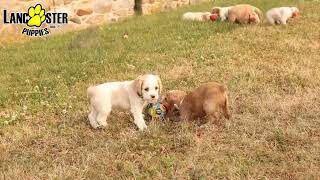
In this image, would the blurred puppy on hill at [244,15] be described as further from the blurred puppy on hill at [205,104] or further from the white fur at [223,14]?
the blurred puppy on hill at [205,104]

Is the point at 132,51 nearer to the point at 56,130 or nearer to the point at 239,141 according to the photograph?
the point at 56,130

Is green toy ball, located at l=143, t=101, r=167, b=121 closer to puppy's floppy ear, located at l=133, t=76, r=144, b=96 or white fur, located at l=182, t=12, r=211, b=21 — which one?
puppy's floppy ear, located at l=133, t=76, r=144, b=96

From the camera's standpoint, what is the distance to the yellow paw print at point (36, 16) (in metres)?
11.9

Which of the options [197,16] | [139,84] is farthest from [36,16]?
[139,84]

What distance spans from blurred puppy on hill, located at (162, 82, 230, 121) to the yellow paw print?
6363 mm

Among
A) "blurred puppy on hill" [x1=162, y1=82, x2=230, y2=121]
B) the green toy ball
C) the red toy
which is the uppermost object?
the red toy

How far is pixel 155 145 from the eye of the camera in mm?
5914

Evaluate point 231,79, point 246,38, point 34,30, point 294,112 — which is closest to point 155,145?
point 294,112

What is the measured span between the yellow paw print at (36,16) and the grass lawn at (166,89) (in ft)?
1.98

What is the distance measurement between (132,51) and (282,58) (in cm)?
302

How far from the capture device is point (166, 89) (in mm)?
7871

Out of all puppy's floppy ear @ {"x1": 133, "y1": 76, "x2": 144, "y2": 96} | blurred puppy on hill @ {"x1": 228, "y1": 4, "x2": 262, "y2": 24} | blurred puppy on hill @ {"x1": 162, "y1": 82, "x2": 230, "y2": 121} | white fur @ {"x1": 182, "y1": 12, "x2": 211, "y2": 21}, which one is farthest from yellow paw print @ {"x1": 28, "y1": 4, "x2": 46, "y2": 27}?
puppy's floppy ear @ {"x1": 133, "y1": 76, "x2": 144, "y2": 96}

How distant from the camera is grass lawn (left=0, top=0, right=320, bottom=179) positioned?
17.8 ft

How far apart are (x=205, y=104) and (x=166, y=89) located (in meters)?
1.68
